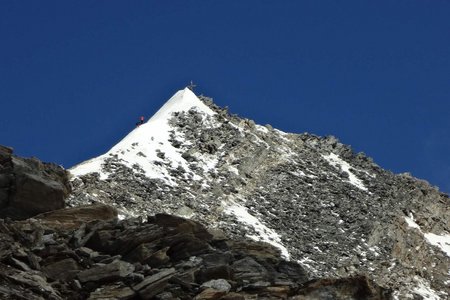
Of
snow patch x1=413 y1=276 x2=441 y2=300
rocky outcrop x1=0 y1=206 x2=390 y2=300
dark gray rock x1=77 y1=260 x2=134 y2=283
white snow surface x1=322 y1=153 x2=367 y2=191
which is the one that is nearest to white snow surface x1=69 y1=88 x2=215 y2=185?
white snow surface x1=322 y1=153 x2=367 y2=191

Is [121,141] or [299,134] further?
[299,134]

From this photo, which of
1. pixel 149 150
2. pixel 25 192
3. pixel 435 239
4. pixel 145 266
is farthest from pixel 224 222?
pixel 145 266

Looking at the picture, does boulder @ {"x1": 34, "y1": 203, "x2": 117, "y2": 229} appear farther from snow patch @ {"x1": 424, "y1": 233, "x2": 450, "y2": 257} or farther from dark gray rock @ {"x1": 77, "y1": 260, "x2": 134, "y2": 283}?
snow patch @ {"x1": 424, "y1": 233, "x2": 450, "y2": 257}

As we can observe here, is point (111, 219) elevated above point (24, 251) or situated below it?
above

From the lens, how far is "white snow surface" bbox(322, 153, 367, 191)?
77625 millimetres

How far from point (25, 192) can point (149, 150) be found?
2946cm

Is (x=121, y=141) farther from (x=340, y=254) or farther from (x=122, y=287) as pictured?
(x=122, y=287)

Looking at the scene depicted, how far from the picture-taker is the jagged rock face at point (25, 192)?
35406 millimetres

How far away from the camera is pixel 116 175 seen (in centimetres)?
5888

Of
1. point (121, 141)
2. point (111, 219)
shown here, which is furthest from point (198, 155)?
point (111, 219)

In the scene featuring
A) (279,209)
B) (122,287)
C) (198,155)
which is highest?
(198,155)

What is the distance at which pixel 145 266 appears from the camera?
29.8 m

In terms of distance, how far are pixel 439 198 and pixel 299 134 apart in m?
12.3

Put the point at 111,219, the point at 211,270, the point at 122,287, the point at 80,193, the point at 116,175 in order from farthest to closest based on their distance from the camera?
1. the point at 116,175
2. the point at 80,193
3. the point at 111,219
4. the point at 211,270
5. the point at 122,287
